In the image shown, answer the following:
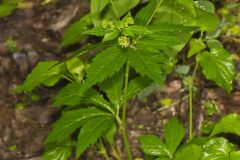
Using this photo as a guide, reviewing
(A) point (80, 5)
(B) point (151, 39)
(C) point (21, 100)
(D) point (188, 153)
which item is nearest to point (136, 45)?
(B) point (151, 39)

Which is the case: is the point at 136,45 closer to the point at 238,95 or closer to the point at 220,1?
the point at 238,95

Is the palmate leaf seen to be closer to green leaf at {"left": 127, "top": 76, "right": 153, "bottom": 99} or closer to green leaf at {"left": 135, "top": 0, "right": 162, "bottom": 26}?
green leaf at {"left": 127, "top": 76, "right": 153, "bottom": 99}

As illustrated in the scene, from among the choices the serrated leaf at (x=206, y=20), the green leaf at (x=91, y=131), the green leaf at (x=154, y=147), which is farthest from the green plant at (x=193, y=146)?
the serrated leaf at (x=206, y=20)

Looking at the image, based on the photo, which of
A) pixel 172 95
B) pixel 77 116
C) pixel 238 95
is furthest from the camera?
pixel 172 95

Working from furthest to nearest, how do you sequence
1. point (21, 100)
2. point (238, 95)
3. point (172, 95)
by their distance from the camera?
point (21, 100), point (172, 95), point (238, 95)

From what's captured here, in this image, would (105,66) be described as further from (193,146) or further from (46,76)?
(46,76)

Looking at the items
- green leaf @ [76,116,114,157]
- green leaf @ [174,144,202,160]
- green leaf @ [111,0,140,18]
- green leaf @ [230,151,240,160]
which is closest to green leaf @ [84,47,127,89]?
green leaf @ [76,116,114,157]
